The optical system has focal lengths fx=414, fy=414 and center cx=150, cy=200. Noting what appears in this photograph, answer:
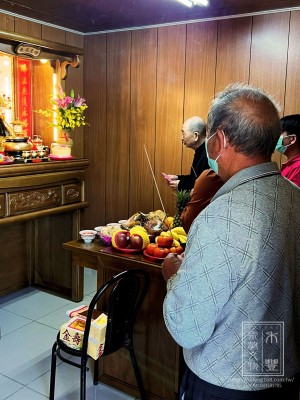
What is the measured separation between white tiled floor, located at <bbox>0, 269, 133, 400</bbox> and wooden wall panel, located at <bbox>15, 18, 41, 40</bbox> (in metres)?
2.30

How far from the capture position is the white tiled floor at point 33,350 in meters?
2.40

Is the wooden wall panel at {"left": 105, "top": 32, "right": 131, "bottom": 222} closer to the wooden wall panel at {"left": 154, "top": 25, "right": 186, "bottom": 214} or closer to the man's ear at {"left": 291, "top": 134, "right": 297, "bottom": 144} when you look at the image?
the wooden wall panel at {"left": 154, "top": 25, "right": 186, "bottom": 214}

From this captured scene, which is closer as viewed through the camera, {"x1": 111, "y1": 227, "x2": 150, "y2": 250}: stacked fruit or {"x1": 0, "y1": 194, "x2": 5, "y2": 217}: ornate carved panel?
{"x1": 111, "y1": 227, "x2": 150, "y2": 250}: stacked fruit

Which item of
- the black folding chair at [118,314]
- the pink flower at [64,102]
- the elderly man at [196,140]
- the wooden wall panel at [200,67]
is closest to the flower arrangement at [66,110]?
the pink flower at [64,102]

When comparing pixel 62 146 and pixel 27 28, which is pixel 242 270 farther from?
pixel 27 28

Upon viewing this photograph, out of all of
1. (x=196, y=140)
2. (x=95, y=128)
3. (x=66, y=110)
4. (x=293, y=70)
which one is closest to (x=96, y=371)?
(x=196, y=140)

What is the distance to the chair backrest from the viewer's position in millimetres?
1890

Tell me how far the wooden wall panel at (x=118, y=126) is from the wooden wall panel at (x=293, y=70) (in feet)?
4.81

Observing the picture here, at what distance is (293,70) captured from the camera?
125 inches

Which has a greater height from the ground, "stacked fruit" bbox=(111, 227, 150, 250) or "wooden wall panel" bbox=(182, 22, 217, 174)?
"wooden wall panel" bbox=(182, 22, 217, 174)

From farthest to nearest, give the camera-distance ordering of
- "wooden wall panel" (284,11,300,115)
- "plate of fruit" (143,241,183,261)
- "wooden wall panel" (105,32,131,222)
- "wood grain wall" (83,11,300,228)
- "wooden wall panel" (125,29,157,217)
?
1. "wooden wall panel" (105,32,131,222)
2. "wooden wall panel" (125,29,157,217)
3. "wood grain wall" (83,11,300,228)
4. "wooden wall panel" (284,11,300,115)
5. "plate of fruit" (143,241,183,261)

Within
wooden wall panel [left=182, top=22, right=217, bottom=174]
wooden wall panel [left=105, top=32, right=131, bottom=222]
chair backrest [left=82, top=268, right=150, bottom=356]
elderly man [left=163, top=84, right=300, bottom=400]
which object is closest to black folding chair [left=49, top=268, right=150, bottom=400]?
chair backrest [left=82, top=268, right=150, bottom=356]

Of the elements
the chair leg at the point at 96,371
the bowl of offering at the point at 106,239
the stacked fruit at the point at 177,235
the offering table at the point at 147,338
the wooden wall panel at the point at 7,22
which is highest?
the wooden wall panel at the point at 7,22

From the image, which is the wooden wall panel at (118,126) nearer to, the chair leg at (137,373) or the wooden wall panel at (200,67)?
the wooden wall panel at (200,67)
